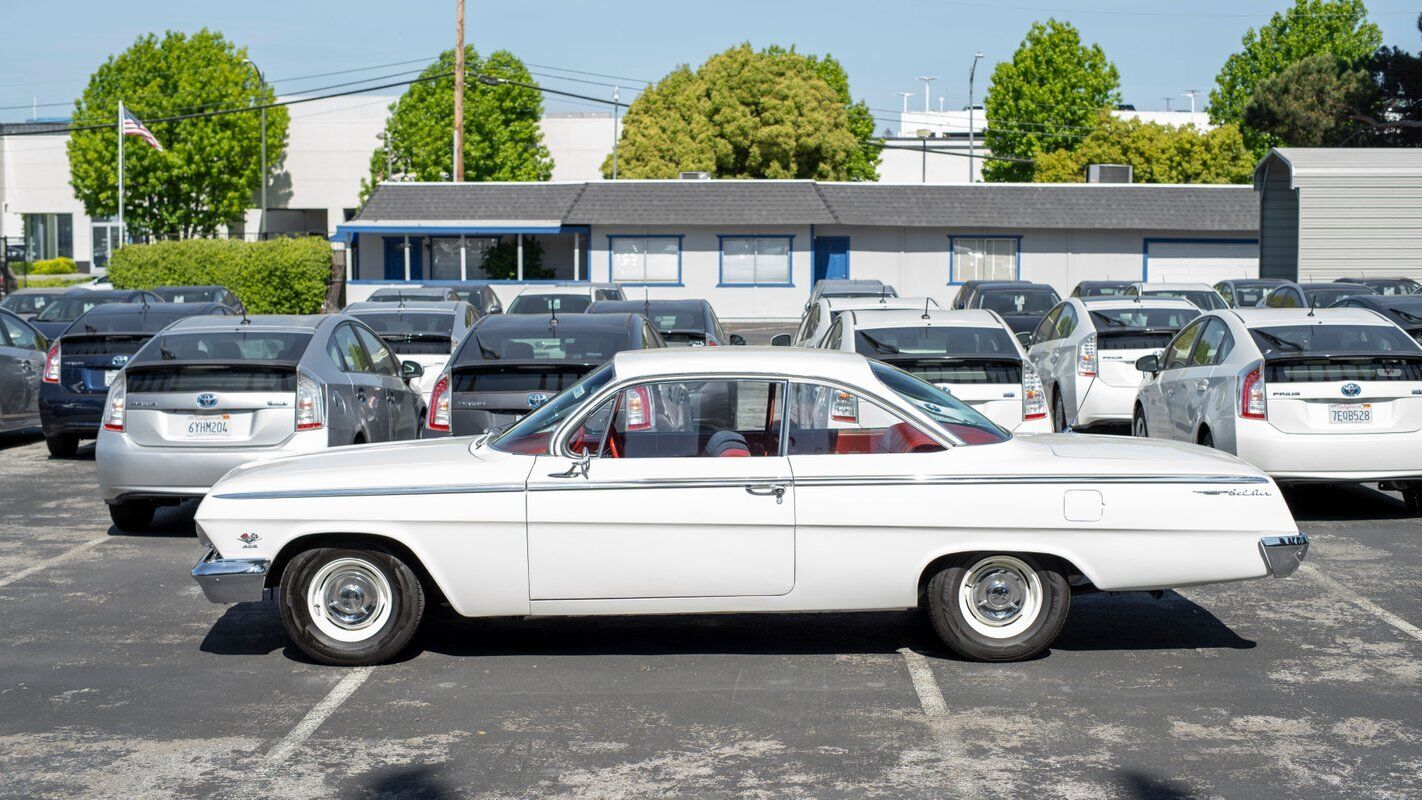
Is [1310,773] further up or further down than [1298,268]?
further down

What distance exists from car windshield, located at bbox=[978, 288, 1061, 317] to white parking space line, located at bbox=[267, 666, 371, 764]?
17719 mm

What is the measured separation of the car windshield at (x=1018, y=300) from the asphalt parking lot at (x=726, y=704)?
14759 millimetres

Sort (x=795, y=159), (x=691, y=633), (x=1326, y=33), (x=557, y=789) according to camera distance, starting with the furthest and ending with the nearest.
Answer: (x=1326, y=33) < (x=795, y=159) < (x=691, y=633) < (x=557, y=789)

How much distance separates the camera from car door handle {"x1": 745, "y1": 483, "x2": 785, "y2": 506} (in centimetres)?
721

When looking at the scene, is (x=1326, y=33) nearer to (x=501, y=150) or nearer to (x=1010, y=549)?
(x=501, y=150)

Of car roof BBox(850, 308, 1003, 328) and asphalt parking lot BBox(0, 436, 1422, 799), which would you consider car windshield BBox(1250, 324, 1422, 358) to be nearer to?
car roof BBox(850, 308, 1003, 328)

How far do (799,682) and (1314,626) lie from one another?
115 inches

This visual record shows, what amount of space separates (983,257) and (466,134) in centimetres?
3440

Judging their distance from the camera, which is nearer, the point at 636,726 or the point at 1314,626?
the point at 636,726

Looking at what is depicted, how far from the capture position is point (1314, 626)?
27.1 feet

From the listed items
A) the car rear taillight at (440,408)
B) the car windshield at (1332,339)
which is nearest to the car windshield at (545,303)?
the car rear taillight at (440,408)

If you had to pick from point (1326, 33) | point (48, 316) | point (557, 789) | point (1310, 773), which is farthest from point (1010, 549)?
point (1326, 33)

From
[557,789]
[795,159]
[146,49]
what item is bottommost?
[557,789]

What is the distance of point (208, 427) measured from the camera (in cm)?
1077
